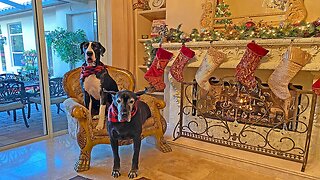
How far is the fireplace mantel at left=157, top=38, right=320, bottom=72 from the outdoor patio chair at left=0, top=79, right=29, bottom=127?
1.98 meters

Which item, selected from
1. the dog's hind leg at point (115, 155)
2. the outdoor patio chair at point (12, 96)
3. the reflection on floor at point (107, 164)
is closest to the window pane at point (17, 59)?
the outdoor patio chair at point (12, 96)

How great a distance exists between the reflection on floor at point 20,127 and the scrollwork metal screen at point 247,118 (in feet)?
5.80

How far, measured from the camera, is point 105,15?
12.2 feet

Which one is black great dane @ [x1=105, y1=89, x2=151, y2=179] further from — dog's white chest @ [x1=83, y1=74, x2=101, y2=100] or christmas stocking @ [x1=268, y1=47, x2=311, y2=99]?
christmas stocking @ [x1=268, y1=47, x2=311, y2=99]

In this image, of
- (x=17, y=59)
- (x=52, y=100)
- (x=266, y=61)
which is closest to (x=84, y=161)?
(x=52, y=100)

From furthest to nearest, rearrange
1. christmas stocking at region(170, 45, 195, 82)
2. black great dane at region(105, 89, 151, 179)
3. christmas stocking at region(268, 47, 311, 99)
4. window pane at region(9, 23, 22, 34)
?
window pane at region(9, 23, 22, 34) < christmas stocking at region(170, 45, 195, 82) < christmas stocking at region(268, 47, 311, 99) < black great dane at region(105, 89, 151, 179)

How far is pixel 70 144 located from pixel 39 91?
85 centimetres

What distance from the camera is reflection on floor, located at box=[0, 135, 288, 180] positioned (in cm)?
228

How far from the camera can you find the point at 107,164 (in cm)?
250

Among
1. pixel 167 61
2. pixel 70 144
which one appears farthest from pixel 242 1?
pixel 70 144

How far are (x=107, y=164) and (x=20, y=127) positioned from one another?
162 centimetres

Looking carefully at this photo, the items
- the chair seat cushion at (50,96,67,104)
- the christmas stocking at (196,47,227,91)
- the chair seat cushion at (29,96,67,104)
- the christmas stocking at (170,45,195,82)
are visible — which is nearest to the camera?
the christmas stocking at (196,47,227,91)

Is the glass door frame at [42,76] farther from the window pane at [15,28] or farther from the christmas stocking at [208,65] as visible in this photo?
the christmas stocking at [208,65]

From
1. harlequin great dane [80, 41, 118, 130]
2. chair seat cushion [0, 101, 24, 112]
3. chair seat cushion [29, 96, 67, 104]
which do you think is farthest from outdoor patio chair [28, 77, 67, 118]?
harlequin great dane [80, 41, 118, 130]
